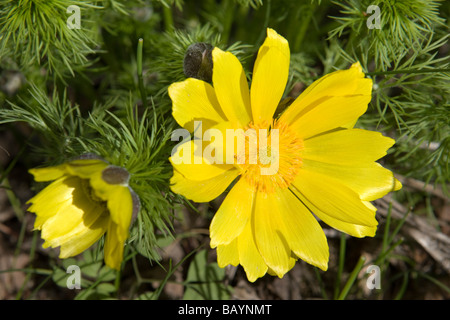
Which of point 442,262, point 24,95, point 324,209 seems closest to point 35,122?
point 24,95

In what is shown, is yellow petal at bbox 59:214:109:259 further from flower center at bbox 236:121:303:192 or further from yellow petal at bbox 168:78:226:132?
flower center at bbox 236:121:303:192

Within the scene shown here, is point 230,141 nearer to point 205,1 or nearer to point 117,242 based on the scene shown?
point 117,242

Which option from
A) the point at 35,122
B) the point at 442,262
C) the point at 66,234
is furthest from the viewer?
the point at 442,262

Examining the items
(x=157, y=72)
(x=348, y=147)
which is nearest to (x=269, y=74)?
(x=348, y=147)

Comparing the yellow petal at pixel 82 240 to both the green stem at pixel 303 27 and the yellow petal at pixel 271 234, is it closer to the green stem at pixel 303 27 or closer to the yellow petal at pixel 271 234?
the yellow petal at pixel 271 234

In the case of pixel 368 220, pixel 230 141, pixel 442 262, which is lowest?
pixel 442 262

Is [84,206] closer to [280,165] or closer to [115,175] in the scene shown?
[115,175]

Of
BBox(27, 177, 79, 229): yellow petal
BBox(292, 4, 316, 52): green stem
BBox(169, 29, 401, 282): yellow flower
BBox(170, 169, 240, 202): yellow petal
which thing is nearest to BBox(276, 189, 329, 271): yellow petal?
BBox(169, 29, 401, 282): yellow flower
